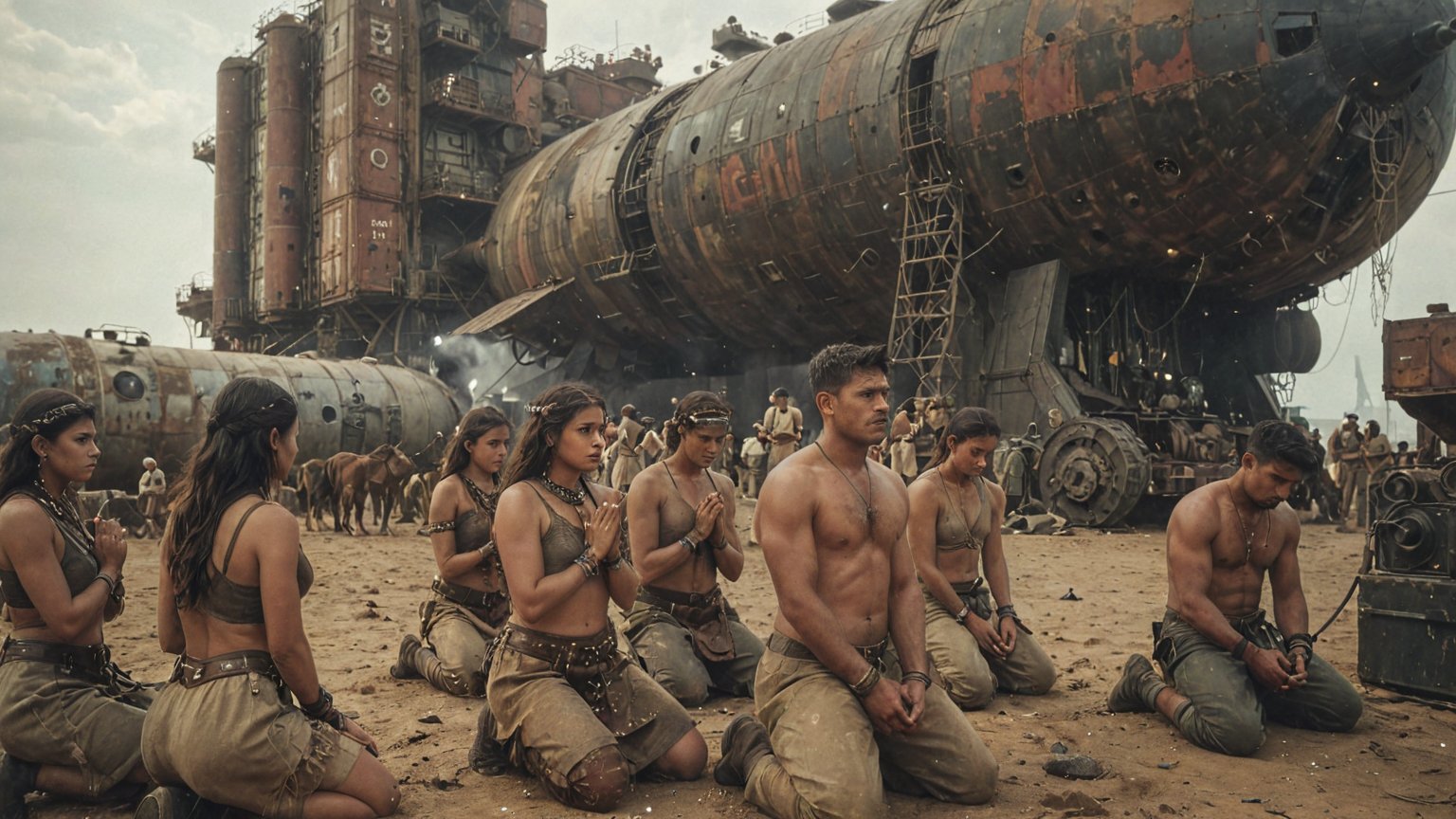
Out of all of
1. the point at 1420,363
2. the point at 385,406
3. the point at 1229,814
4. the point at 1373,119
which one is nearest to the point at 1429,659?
the point at 1420,363

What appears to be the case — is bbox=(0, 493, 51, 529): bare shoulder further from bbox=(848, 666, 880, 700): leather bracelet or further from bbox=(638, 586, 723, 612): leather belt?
bbox=(848, 666, 880, 700): leather bracelet

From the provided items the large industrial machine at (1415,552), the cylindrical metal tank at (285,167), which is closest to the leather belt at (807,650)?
the large industrial machine at (1415,552)

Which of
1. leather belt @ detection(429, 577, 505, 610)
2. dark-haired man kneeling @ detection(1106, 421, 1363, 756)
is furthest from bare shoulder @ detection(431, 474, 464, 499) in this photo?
dark-haired man kneeling @ detection(1106, 421, 1363, 756)

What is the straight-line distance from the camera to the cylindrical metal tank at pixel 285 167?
3609 centimetres

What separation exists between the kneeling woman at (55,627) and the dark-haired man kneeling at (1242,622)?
16.1 ft

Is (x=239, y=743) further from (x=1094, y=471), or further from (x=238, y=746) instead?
(x=1094, y=471)

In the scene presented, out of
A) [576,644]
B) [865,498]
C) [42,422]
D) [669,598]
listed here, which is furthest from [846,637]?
[42,422]

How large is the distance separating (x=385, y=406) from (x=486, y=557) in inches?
695

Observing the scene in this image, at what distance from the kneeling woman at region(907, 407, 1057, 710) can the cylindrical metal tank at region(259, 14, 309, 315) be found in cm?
3540

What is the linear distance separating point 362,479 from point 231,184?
32.1 meters

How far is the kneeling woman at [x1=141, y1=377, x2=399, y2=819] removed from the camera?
11.3ft

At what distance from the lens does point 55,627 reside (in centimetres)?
378

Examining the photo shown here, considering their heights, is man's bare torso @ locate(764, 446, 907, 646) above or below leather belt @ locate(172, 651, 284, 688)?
above

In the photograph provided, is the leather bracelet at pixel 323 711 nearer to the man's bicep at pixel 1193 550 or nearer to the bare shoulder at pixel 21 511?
the bare shoulder at pixel 21 511
